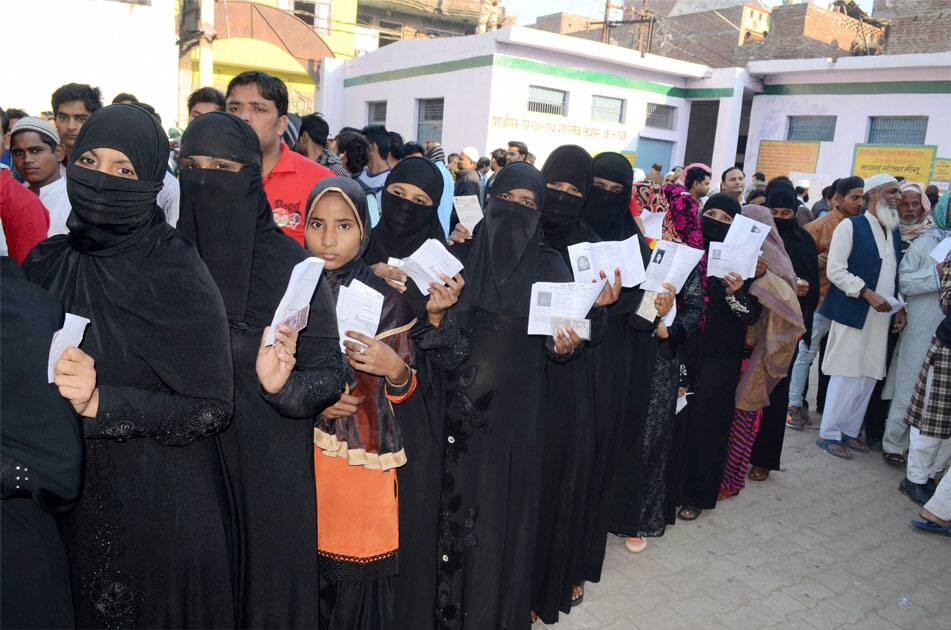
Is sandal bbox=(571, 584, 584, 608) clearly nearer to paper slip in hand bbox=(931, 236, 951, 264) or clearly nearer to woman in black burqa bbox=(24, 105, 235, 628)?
woman in black burqa bbox=(24, 105, 235, 628)

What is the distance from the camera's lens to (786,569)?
3.76 meters

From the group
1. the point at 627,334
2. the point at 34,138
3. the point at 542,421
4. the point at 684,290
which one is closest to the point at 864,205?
the point at 684,290

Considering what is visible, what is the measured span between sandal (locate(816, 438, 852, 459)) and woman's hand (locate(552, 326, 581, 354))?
393cm

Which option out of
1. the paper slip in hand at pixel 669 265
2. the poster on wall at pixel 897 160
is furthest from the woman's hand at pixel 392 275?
the poster on wall at pixel 897 160

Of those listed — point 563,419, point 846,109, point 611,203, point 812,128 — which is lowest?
point 563,419

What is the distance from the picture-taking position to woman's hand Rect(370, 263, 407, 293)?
2.37 metres

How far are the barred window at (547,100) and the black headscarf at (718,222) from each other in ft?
40.4

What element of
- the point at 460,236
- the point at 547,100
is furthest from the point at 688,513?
the point at 547,100

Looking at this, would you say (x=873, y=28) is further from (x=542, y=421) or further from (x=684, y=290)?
(x=542, y=421)

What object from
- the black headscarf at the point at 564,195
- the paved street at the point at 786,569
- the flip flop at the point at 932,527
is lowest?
the paved street at the point at 786,569

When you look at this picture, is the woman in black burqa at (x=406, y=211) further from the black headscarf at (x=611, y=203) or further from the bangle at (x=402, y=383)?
the black headscarf at (x=611, y=203)

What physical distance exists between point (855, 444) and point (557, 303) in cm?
445

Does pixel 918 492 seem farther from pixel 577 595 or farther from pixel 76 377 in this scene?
pixel 76 377

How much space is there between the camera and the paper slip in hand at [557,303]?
2543 millimetres
